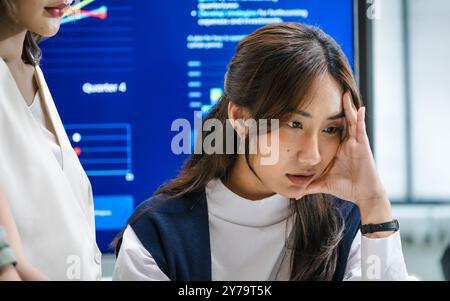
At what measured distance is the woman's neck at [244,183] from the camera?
1.10 metres

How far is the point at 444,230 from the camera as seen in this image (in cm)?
113

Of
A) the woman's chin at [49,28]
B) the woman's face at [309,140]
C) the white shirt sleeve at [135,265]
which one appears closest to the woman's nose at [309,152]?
the woman's face at [309,140]

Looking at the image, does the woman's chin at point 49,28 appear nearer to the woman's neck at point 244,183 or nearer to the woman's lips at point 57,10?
the woman's lips at point 57,10

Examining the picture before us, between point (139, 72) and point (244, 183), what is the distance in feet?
0.82

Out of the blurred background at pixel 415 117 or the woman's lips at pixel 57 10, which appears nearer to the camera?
the woman's lips at pixel 57 10

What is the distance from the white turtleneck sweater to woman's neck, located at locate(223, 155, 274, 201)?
0.05 feet

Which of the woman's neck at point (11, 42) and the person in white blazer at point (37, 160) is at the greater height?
the woman's neck at point (11, 42)

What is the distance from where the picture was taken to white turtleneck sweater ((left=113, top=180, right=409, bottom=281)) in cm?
104

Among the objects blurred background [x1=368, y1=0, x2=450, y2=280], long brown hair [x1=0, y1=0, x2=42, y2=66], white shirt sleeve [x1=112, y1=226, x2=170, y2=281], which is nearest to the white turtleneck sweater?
white shirt sleeve [x1=112, y1=226, x2=170, y2=281]

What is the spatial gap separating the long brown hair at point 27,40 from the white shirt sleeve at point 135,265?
32 centimetres

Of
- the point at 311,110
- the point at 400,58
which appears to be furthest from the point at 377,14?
the point at 311,110

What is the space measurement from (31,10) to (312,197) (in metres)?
0.51

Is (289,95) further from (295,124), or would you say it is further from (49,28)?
(49,28)
